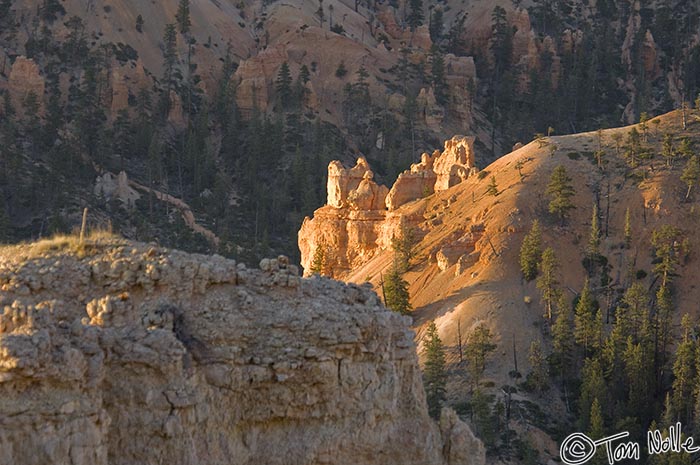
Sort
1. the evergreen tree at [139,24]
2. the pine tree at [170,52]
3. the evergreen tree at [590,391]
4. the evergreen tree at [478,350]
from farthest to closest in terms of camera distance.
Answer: the evergreen tree at [139,24]
the pine tree at [170,52]
the evergreen tree at [478,350]
the evergreen tree at [590,391]

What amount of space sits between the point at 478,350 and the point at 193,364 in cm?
4733

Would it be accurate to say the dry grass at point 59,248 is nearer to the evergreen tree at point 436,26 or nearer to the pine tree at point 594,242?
the pine tree at point 594,242

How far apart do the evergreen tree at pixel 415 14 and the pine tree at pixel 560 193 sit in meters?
73.3

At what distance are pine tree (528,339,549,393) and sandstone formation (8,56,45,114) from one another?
185 feet

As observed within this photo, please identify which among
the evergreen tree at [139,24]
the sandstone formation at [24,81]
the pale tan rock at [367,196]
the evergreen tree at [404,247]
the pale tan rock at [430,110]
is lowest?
the evergreen tree at [404,247]

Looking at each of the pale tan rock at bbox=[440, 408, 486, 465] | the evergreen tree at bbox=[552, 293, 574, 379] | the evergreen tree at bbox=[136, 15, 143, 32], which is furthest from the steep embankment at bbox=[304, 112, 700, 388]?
the evergreen tree at bbox=[136, 15, 143, 32]

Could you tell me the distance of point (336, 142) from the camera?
121000 millimetres

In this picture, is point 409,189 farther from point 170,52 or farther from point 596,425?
point 170,52

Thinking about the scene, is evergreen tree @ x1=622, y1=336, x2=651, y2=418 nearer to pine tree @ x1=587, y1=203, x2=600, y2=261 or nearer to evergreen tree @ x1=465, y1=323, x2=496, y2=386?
evergreen tree @ x1=465, y1=323, x2=496, y2=386

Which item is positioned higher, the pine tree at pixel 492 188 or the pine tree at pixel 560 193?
the pine tree at pixel 492 188

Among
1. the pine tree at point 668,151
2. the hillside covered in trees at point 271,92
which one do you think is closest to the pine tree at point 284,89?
the hillside covered in trees at point 271,92

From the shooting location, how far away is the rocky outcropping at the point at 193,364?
16703 mm

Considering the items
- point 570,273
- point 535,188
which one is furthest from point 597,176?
point 570,273

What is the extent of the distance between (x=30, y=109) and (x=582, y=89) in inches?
2240
